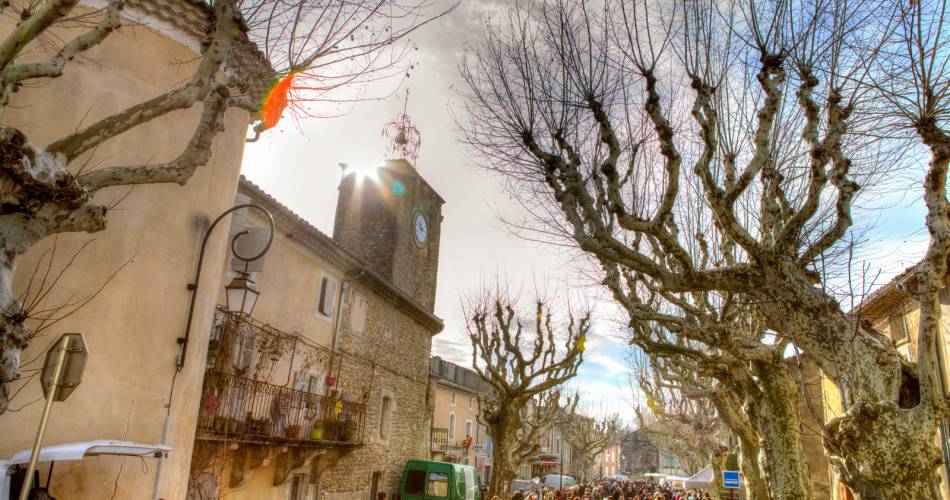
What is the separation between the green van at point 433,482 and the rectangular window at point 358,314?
13.7 ft

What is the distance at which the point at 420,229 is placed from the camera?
1060 inches

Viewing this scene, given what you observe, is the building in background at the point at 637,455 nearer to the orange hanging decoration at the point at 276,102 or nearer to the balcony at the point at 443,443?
the balcony at the point at 443,443

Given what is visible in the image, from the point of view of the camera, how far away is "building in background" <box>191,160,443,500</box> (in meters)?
11.1

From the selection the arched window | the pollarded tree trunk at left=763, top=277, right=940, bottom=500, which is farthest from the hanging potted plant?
the pollarded tree trunk at left=763, top=277, right=940, bottom=500

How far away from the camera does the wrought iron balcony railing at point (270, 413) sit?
10383 mm

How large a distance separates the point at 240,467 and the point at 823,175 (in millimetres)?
10731

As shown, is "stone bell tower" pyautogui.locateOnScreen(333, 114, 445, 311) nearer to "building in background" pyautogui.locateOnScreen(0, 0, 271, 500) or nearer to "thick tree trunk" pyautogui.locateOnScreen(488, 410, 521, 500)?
"thick tree trunk" pyautogui.locateOnScreen(488, 410, 521, 500)

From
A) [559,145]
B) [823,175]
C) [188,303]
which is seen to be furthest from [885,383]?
[188,303]

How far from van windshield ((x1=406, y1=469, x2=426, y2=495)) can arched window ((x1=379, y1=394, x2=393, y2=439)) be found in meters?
2.48

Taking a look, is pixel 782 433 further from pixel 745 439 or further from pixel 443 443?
pixel 443 443

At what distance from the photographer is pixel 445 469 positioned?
17266 mm

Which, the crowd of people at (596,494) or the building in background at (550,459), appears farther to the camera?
A: the building in background at (550,459)

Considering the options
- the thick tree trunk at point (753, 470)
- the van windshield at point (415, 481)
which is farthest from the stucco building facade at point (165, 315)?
the thick tree trunk at point (753, 470)

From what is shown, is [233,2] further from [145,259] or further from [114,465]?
[114,465]
